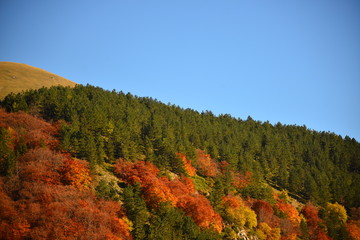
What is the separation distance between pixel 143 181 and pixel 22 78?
137773mm

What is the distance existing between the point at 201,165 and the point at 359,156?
372 ft

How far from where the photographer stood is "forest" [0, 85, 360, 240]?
41.5 metres

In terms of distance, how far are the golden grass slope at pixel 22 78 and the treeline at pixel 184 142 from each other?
38.8 meters

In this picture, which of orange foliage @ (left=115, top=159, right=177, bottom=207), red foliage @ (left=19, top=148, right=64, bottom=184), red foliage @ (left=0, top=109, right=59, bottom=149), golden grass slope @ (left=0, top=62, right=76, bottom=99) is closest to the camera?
red foliage @ (left=19, top=148, right=64, bottom=184)

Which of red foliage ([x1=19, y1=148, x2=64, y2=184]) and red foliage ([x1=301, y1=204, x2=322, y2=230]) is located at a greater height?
red foliage ([x1=301, y1=204, x2=322, y2=230])

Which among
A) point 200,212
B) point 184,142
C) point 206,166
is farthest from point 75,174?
point 206,166

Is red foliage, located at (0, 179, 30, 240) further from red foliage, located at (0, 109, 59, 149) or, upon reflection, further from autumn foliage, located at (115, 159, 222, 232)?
autumn foliage, located at (115, 159, 222, 232)

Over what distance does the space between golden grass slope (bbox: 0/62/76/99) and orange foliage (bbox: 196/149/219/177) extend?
93299 millimetres

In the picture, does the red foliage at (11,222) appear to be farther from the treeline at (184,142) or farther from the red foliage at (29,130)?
the red foliage at (29,130)

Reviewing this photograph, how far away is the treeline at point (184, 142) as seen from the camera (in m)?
73.3

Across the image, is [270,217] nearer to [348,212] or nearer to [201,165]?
[201,165]

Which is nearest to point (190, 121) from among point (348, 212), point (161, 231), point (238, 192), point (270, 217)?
point (238, 192)

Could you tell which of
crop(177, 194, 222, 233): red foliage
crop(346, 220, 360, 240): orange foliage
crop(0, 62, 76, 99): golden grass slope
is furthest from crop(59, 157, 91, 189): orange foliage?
crop(0, 62, 76, 99): golden grass slope

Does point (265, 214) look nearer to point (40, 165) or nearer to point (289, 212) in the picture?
point (289, 212)
